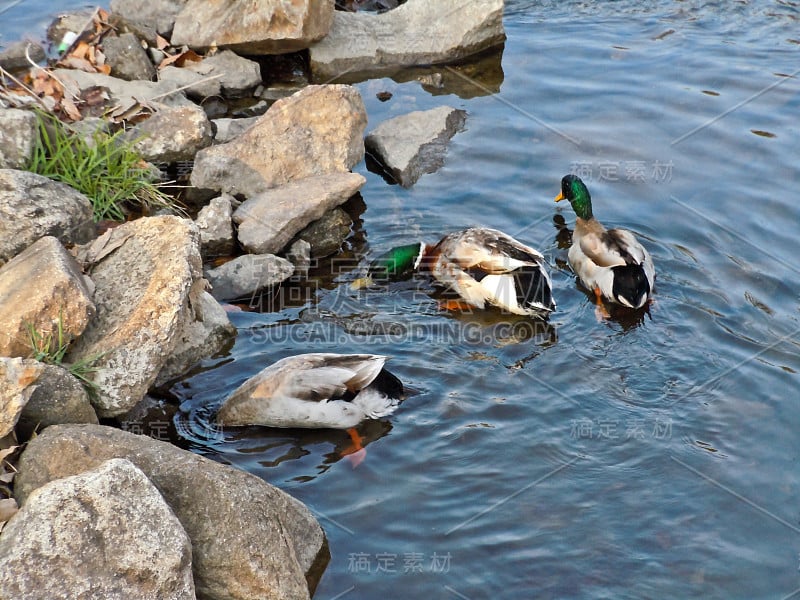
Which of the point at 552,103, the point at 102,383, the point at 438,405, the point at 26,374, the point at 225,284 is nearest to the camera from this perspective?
the point at 26,374

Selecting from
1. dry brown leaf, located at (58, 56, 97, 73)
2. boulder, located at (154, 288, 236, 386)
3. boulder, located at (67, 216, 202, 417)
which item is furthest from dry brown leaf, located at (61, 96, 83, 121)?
boulder, located at (154, 288, 236, 386)

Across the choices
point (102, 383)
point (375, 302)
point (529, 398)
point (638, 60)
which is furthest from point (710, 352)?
point (638, 60)

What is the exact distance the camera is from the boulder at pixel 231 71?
9094mm

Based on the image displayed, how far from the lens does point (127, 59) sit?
8797mm

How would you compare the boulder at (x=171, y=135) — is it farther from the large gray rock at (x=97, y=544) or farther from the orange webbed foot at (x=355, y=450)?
the large gray rock at (x=97, y=544)

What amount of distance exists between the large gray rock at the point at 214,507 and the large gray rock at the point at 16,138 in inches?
106

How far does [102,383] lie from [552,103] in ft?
18.7

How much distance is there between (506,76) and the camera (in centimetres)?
969

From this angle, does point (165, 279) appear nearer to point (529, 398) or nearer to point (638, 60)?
point (529, 398)

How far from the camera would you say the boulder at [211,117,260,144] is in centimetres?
814

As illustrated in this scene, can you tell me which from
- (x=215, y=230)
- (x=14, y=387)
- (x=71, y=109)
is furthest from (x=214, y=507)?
(x=71, y=109)

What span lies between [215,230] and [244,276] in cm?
59

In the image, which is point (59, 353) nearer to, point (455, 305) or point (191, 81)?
point (455, 305)

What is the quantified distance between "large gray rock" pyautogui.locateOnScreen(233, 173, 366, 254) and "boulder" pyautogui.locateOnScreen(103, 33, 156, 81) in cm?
236
